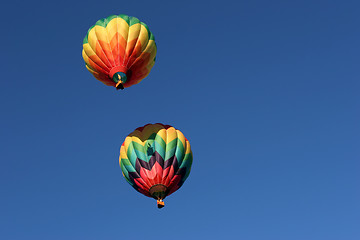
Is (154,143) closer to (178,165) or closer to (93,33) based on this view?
(178,165)

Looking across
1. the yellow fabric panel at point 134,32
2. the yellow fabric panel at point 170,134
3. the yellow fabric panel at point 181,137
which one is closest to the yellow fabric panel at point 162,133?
the yellow fabric panel at point 170,134

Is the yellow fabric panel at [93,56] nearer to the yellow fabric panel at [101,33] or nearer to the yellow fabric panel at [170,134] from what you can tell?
the yellow fabric panel at [101,33]

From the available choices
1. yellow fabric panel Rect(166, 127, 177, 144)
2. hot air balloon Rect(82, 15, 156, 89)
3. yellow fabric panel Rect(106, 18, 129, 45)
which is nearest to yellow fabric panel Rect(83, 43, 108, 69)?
hot air balloon Rect(82, 15, 156, 89)

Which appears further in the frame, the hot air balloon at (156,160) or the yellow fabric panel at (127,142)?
the yellow fabric panel at (127,142)

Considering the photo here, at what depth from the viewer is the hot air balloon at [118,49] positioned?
3422 cm

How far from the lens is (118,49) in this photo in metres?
34.1

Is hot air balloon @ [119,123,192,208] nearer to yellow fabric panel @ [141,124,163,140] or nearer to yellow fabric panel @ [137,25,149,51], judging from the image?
yellow fabric panel @ [141,124,163,140]

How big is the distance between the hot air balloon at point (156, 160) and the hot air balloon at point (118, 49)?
310 centimetres

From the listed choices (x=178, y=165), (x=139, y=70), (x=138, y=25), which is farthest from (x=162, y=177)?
(x=138, y=25)

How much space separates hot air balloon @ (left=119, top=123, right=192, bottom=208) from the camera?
1347 inches

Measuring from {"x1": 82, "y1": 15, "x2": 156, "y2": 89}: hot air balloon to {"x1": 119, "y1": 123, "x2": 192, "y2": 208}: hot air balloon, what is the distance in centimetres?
310

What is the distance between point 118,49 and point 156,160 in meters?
6.19

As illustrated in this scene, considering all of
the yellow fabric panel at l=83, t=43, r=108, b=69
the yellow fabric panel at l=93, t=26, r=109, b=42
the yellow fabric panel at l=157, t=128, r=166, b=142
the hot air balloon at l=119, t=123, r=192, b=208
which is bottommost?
the hot air balloon at l=119, t=123, r=192, b=208

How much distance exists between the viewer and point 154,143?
34.8 metres
